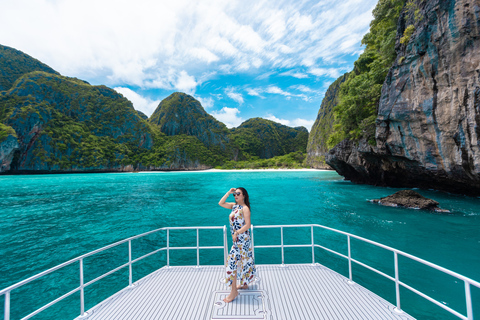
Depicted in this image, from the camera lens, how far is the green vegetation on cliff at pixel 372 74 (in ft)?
66.7

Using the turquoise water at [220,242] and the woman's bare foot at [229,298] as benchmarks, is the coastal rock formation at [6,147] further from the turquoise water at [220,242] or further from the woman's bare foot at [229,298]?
the woman's bare foot at [229,298]

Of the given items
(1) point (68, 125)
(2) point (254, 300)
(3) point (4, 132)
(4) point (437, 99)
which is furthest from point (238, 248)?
(1) point (68, 125)

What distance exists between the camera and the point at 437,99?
44.8ft

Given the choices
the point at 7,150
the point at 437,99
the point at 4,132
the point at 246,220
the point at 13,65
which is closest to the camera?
the point at 246,220

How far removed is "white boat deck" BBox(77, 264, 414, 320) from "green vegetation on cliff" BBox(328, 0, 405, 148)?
2158cm

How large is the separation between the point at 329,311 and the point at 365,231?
8.54 meters

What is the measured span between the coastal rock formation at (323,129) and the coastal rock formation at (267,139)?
2829 inches

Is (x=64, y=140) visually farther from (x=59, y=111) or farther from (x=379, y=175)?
(x=379, y=175)

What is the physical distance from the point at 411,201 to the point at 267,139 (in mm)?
163483

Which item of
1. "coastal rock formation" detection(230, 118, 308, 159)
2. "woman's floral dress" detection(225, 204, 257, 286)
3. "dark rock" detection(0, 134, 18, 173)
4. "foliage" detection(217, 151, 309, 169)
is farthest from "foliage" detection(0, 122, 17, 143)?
"coastal rock formation" detection(230, 118, 308, 159)

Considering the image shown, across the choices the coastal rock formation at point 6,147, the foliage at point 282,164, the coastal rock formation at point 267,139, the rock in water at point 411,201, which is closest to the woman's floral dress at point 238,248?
the rock in water at point 411,201

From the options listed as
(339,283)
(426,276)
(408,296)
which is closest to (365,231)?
(426,276)

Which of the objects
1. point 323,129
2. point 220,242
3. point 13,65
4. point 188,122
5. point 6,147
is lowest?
point 220,242

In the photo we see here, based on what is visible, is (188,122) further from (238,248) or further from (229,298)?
(229,298)
